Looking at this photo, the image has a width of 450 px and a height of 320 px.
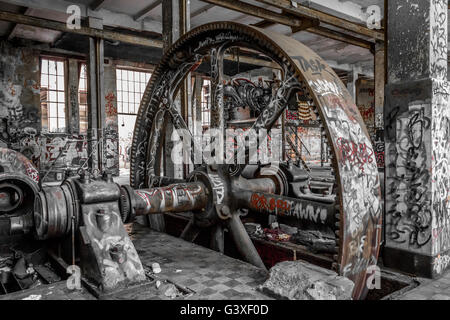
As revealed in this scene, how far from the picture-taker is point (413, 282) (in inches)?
98.3

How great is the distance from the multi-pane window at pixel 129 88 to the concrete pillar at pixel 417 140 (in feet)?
43.0

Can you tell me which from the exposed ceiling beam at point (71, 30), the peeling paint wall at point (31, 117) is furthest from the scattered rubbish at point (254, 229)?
the peeling paint wall at point (31, 117)

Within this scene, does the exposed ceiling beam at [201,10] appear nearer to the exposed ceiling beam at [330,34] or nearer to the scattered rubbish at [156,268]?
the exposed ceiling beam at [330,34]

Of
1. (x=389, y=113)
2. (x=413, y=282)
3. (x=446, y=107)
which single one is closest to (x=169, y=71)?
(x=389, y=113)

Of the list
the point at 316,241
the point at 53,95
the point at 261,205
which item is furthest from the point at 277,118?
the point at 53,95

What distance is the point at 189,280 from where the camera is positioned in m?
2.41

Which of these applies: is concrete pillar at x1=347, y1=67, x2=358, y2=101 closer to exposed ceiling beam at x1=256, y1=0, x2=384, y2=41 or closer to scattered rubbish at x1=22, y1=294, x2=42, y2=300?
exposed ceiling beam at x1=256, y1=0, x2=384, y2=41

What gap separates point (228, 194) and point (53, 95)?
1177 centimetres

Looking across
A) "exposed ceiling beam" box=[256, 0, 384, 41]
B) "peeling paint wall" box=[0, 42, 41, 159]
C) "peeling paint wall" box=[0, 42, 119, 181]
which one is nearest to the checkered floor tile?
"exposed ceiling beam" box=[256, 0, 384, 41]

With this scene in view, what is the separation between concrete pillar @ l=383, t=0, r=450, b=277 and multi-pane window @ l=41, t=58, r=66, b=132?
1239 centimetres

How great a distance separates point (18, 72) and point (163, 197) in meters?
11.1

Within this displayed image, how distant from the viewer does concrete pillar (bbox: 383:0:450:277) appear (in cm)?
256

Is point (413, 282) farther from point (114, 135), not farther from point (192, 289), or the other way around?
point (114, 135)

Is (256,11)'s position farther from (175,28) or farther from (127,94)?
(127,94)
